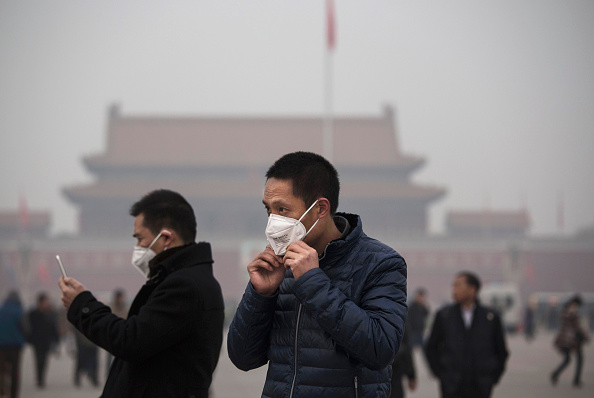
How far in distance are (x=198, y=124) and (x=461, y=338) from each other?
32.5 m

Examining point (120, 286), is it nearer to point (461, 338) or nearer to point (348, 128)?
point (348, 128)

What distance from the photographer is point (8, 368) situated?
609 cm

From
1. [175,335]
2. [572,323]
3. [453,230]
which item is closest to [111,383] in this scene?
[175,335]

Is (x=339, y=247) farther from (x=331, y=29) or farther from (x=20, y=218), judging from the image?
(x=20, y=218)

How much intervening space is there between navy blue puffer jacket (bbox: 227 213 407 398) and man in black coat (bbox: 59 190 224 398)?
0.30 m

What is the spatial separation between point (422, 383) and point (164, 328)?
649 centimetres

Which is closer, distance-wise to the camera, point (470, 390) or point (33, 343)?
point (470, 390)

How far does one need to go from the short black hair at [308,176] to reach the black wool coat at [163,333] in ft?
1.63

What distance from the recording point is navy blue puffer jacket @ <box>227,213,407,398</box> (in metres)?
1.59

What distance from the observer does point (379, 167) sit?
34.4m

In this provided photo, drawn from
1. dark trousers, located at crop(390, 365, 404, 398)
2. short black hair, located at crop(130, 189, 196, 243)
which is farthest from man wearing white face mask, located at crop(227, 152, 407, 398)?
dark trousers, located at crop(390, 365, 404, 398)

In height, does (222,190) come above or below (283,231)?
below

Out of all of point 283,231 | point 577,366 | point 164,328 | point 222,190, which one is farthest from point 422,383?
point 222,190

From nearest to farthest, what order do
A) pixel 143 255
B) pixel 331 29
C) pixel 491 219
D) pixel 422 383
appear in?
1. pixel 143 255
2. pixel 422 383
3. pixel 331 29
4. pixel 491 219
